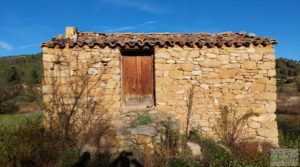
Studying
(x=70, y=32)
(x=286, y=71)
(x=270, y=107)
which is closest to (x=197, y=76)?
(x=270, y=107)

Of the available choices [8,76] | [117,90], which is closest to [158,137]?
[117,90]

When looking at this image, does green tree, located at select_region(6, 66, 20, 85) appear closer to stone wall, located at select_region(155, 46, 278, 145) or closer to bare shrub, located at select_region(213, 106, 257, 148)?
stone wall, located at select_region(155, 46, 278, 145)

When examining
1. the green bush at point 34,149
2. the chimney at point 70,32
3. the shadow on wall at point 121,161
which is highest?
the chimney at point 70,32

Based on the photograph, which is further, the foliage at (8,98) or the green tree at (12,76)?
the green tree at (12,76)

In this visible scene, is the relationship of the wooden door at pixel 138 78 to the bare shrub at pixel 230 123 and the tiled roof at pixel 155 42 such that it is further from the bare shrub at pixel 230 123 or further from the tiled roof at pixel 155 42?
the bare shrub at pixel 230 123

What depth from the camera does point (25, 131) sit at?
24.2 ft

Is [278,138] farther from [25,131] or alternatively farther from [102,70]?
[25,131]

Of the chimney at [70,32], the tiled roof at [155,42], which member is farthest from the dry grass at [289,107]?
the chimney at [70,32]

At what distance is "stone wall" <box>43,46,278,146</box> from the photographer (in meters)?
9.04

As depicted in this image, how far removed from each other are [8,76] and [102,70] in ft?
93.7

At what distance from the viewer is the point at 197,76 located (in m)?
9.20

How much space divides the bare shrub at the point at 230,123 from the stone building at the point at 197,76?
121 millimetres

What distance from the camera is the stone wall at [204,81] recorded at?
29.7ft

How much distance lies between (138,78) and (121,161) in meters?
3.18
